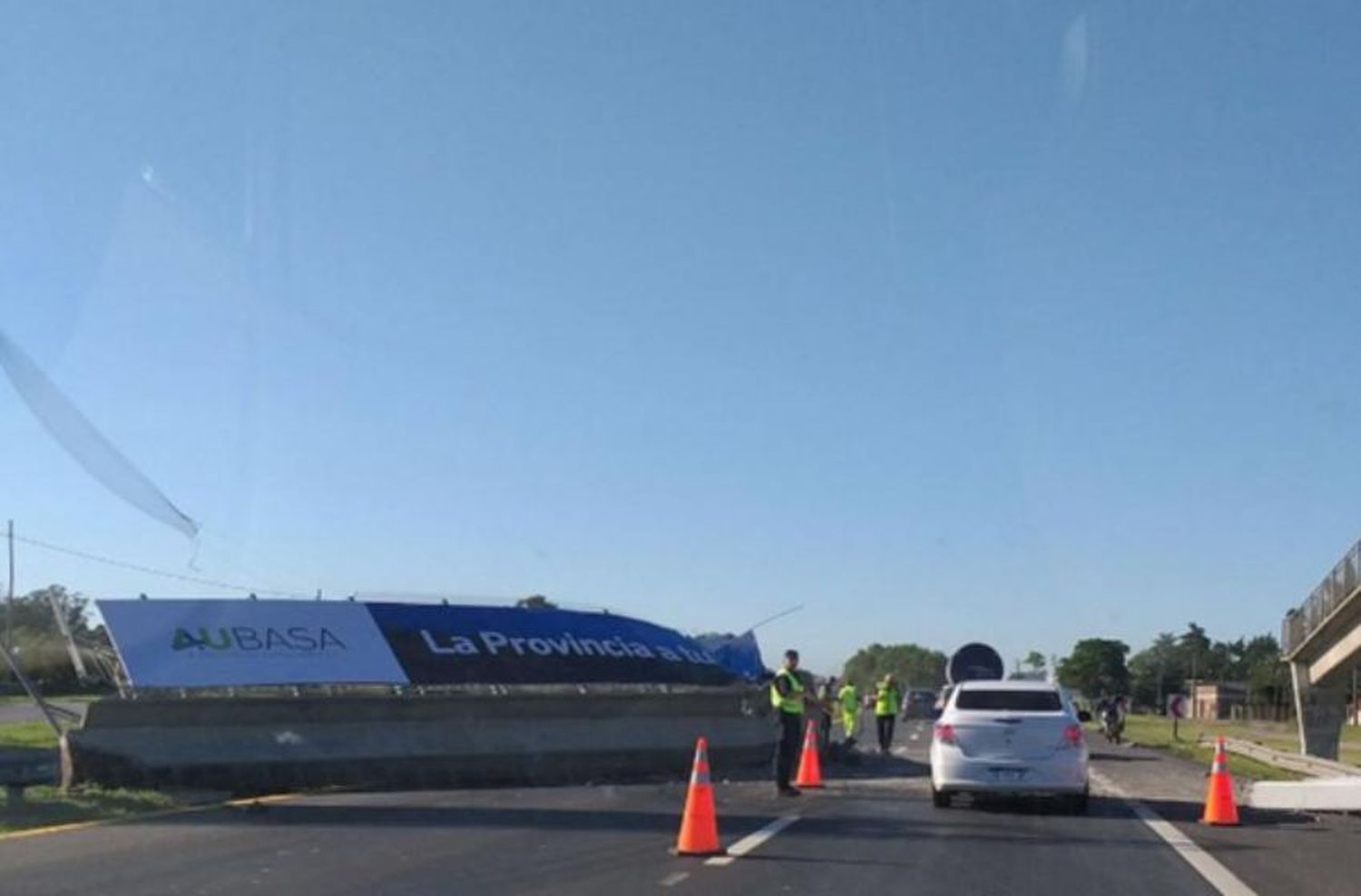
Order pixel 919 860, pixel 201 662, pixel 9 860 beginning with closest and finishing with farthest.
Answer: pixel 9 860, pixel 919 860, pixel 201 662

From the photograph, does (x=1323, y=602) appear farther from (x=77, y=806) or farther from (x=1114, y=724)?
(x=77, y=806)

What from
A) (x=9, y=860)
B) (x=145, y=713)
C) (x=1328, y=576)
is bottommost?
(x=9, y=860)

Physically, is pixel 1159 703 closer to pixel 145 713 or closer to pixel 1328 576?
pixel 1328 576

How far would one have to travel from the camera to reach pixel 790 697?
19109 millimetres

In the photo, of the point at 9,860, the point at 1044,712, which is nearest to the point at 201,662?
the point at 9,860

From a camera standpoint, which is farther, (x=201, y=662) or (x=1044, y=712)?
(x=201, y=662)

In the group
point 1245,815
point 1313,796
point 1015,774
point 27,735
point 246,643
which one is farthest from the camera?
point 27,735

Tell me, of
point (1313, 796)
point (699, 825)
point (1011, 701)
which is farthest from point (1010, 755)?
point (699, 825)

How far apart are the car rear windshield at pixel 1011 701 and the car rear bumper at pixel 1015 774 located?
851 millimetres

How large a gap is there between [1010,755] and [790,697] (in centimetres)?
278

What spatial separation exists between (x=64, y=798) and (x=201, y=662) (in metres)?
4.62

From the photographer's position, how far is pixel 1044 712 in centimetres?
1816

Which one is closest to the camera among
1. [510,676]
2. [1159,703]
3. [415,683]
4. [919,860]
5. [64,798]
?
[919,860]

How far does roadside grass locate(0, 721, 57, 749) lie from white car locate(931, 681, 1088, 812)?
619 inches
